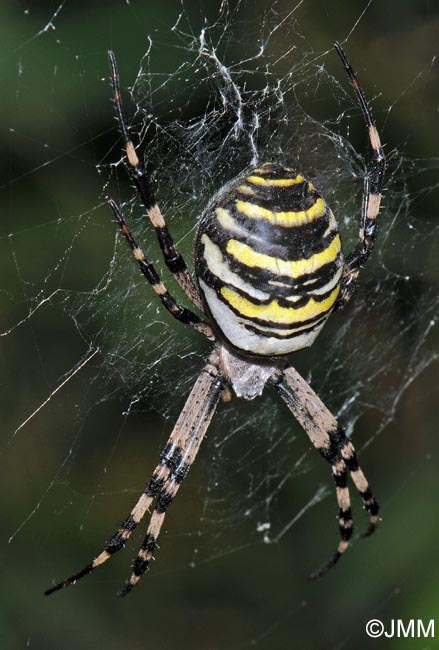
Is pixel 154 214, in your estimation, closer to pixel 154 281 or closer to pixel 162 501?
pixel 154 281

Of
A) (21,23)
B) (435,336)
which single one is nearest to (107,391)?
(21,23)

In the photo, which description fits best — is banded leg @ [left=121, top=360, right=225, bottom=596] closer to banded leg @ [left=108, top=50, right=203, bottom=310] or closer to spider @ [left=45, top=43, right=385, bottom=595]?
spider @ [left=45, top=43, right=385, bottom=595]

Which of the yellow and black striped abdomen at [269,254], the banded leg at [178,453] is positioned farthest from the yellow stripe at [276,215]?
the banded leg at [178,453]

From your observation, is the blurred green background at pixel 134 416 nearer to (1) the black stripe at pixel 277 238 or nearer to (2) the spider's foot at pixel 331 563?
(2) the spider's foot at pixel 331 563

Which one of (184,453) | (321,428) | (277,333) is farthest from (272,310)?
(321,428)

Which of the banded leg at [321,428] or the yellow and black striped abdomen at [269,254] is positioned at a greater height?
the yellow and black striped abdomen at [269,254]
